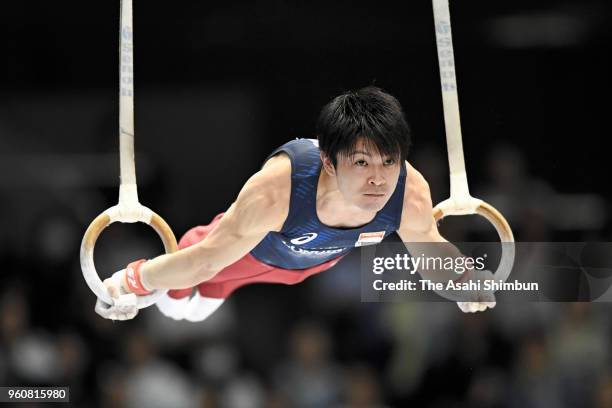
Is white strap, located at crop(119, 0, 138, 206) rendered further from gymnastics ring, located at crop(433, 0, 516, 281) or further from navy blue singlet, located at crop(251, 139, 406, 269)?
gymnastics ring, located at crop(433, 0, 516, 281)

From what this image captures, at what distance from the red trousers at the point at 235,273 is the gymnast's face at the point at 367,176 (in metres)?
0.79

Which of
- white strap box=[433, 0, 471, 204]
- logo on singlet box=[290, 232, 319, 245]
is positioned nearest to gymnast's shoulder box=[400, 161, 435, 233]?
white strap box=[433, 0, 471, 204]

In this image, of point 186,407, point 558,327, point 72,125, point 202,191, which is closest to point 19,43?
point 72,125

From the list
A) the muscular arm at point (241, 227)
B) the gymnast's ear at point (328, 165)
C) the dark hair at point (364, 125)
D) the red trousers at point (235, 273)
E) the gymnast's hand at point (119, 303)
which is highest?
the dark hair at point (364, 125)

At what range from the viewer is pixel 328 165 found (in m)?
3.11

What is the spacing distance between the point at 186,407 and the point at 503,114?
2.60 metres

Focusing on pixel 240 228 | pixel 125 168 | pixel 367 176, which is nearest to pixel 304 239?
pixel 240 228

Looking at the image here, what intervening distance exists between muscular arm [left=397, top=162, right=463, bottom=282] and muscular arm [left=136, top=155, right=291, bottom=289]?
462 millimetres

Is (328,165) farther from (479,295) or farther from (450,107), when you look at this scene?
(479,295)

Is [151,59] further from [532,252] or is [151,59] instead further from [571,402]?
[571,402]

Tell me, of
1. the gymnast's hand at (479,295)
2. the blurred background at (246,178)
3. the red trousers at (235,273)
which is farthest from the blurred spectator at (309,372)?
the gymnast's hand at (479,295)

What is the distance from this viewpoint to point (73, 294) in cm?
564

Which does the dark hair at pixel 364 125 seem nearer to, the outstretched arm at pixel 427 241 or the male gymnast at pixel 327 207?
the male gymnast at pixel 327 207

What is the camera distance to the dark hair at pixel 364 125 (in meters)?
2.96
